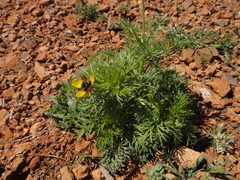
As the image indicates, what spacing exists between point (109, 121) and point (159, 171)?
2.21ft

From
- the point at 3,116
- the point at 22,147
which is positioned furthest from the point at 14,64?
the point at 22,147

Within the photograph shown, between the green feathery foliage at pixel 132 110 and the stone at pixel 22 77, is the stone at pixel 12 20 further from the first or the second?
the green feathery foliage at pixel 132 110

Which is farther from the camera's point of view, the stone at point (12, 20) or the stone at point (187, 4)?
the stone at point (187, 4)

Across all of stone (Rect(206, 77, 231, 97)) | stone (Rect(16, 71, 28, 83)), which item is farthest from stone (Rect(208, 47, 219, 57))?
stone (Rect(16, 71, 28, 83))

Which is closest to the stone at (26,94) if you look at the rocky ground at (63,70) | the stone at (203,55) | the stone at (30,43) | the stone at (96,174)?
the rocky ground at (63,70)

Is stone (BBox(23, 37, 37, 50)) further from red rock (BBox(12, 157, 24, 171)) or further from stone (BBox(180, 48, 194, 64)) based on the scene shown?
stone (BBox(180, 48, 194, 64))

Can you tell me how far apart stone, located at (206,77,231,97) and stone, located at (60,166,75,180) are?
1.96 meters

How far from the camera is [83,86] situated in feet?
5.91

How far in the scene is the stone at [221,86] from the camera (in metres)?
2.67

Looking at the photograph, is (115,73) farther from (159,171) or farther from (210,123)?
→ (210,123)

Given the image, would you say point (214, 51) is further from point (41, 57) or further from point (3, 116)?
point (3, 116)

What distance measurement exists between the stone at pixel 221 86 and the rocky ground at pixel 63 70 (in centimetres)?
1

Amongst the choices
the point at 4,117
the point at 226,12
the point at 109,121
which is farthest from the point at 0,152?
the point at 226,12

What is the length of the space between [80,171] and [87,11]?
96.5 inches
